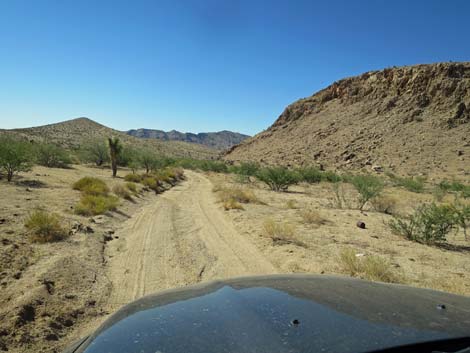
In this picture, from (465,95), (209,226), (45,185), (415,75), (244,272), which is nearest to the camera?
(244,272)

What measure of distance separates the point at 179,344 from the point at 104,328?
2.55 feet

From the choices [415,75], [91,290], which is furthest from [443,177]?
[91,290]

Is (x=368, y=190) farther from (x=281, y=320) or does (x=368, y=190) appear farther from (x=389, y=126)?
(x=389, y=126)

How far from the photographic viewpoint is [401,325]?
2.21 metres

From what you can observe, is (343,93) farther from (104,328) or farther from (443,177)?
(104,328)

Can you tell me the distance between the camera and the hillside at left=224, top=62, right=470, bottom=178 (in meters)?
48.1

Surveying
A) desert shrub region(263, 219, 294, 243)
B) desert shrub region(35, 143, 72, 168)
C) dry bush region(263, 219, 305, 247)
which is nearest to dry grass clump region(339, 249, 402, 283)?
dry bush region(263, 219, 305, 247)

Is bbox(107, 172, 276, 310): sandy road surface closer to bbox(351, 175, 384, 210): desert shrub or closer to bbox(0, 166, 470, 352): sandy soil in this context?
bbox(0, 166, 470, 352): sandy soil

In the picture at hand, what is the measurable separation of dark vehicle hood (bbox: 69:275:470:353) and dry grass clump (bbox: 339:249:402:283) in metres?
3.20

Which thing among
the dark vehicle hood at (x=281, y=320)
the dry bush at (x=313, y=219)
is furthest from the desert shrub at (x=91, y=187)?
the dark vehicle hood at (x=281, y=320)

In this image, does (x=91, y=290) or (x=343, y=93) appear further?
(x=343, y=93)

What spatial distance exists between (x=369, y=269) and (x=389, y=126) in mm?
59735

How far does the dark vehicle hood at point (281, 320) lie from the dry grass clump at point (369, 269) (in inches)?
126

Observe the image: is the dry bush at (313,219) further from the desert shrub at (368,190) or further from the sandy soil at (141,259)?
the desert shrub at (368,190)
